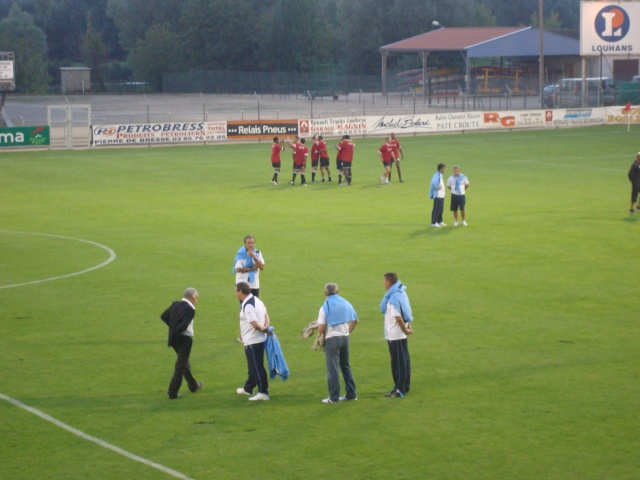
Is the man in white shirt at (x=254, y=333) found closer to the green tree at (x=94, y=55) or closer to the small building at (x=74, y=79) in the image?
the small building at (x=74, y=79)

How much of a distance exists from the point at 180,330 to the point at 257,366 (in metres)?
1.22

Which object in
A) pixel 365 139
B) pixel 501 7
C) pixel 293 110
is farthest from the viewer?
pixel 501 7

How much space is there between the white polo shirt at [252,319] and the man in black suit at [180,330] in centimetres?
78

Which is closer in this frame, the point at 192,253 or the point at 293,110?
the point at 192,253

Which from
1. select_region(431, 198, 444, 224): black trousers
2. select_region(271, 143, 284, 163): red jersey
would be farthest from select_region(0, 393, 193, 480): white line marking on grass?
select_region(271, 143, 284, 163): red jersey

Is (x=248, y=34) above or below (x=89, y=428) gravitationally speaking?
above

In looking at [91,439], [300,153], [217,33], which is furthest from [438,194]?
[217,33]

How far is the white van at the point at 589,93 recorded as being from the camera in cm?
7500

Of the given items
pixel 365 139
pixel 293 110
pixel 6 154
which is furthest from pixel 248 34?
pixel 6 154

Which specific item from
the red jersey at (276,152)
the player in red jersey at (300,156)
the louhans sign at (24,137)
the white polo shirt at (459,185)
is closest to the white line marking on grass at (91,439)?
the white polo shirt at (459,185)

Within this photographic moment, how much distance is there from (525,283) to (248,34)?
10024 centimetres

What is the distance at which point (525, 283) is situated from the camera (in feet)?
71.4

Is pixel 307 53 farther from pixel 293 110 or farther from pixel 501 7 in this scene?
pixel 501 7

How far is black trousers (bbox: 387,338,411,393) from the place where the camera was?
46.4 feet
